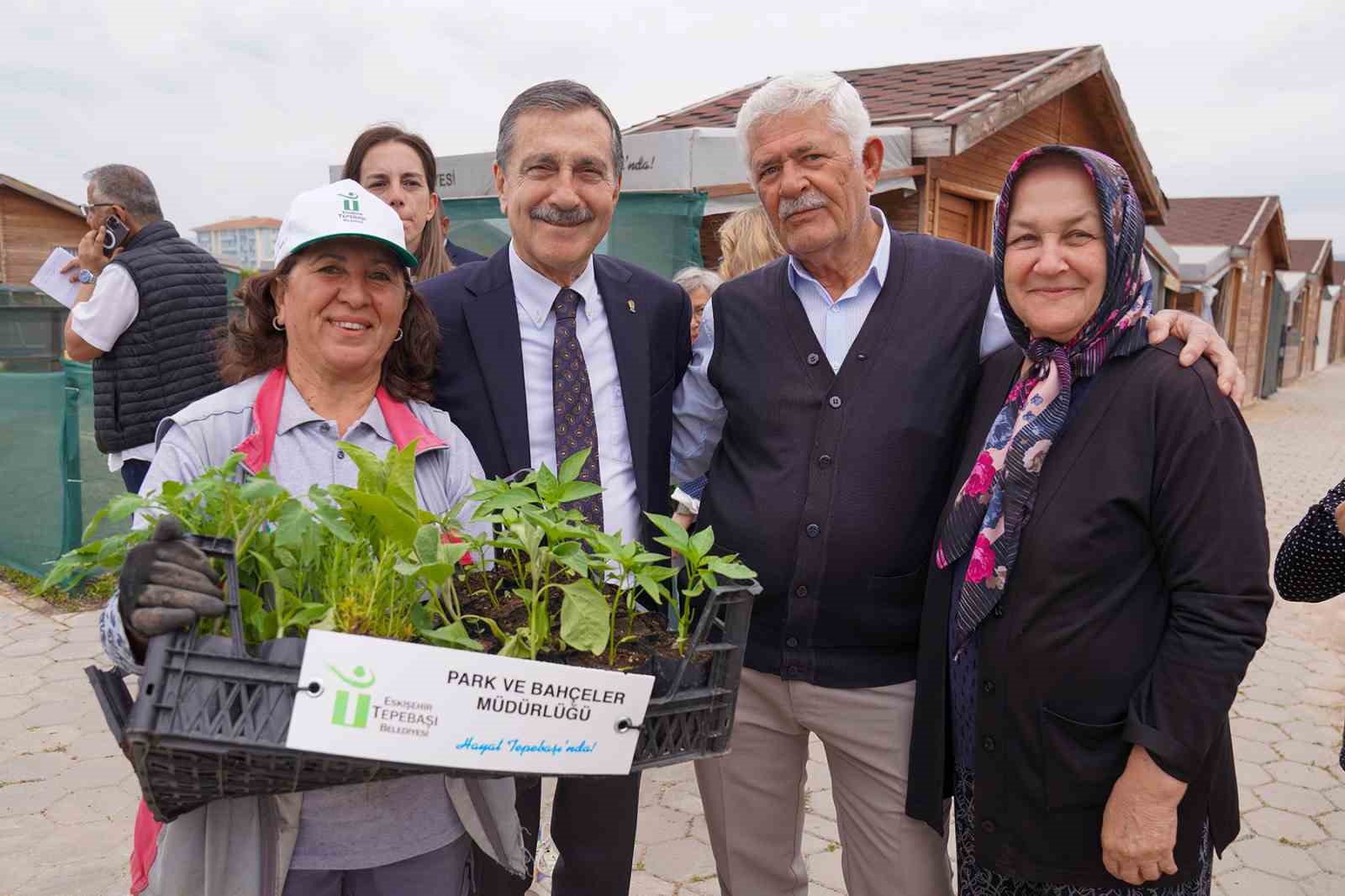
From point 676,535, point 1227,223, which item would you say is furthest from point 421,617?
point 1227,223

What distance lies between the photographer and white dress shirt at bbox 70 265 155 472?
13.7ft

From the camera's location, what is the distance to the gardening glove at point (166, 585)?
1220 mm

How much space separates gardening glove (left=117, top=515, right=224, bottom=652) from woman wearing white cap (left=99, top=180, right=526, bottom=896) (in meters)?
0.32

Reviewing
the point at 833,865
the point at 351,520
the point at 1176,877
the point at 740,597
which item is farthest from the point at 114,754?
the point at 1176,877

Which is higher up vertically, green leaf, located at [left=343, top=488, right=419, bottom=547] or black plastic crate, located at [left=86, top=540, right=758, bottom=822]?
green leaf, located at [left=343, top=488, right=419, bottom=547]

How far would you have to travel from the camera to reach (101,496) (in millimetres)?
6105

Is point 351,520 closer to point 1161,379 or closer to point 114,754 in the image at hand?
point 1161,379

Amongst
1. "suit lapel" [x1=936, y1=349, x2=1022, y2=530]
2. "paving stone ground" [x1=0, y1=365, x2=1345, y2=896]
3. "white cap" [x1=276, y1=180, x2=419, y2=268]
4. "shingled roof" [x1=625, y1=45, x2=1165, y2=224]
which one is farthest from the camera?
"shingled roof" [x1=625, y1=45, x2=1165, y2=224]

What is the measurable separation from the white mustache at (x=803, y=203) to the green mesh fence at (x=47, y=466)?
5126mm

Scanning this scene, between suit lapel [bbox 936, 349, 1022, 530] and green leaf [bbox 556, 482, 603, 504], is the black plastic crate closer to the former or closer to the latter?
green leaf [bbox 556, 482, 603, 504]

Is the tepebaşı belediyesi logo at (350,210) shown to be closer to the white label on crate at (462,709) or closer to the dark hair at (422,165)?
the white label on crate at (462,709)

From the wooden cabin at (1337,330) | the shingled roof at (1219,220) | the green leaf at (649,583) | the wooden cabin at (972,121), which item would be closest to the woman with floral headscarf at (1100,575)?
the green leaf at (649,583)

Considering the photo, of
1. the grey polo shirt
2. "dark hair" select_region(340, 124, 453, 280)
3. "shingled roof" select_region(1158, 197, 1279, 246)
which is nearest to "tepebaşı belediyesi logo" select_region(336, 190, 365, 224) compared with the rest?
the grey polo shirt

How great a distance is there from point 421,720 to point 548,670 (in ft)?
0.60
